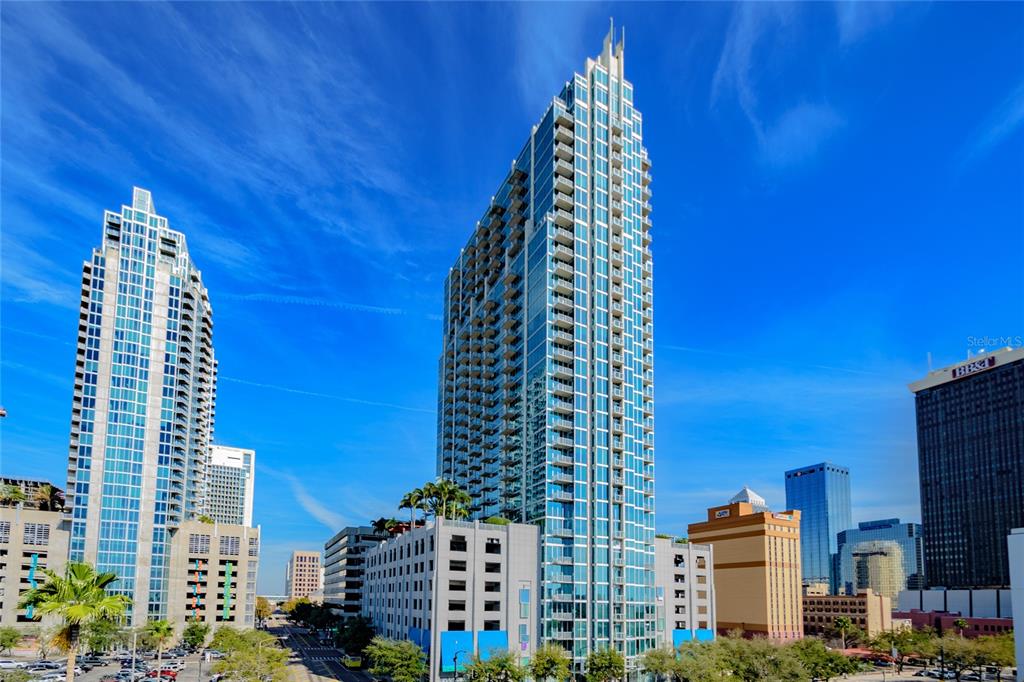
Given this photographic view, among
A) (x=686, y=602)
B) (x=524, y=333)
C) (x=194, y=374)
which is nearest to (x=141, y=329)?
(x=194, y=374)

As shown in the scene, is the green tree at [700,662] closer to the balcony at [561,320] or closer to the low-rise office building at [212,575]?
the balcony at [561,320]

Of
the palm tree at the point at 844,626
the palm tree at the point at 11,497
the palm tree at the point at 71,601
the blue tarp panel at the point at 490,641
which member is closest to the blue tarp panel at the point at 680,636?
the blue tarp panel at the point at 490,641

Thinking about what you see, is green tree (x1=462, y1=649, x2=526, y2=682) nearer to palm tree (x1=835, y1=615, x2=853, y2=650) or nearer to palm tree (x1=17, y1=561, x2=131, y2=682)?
palm tree (x1=17, y1=561, x2=131, y2=682)

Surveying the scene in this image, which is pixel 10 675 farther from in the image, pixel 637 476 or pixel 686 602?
pixel 686 602

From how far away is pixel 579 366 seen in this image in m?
126

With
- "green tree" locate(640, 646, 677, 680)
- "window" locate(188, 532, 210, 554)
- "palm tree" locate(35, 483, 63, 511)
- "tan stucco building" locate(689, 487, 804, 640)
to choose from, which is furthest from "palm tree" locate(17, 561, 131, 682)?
"tan stucco building" locate(689, 487, 804, 640)

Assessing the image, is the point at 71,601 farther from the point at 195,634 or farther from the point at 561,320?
the point at 195,634

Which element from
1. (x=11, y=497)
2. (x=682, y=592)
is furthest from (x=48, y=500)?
(x=682, y=592)

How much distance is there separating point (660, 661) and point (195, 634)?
3780 inches

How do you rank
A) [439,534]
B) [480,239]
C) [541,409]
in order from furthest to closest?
[480,239], [541,409], [439,534]

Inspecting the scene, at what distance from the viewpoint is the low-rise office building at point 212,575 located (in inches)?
6752

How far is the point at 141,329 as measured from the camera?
17475cm

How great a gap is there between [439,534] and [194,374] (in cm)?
10763

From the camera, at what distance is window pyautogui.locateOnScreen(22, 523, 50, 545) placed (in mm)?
163375
